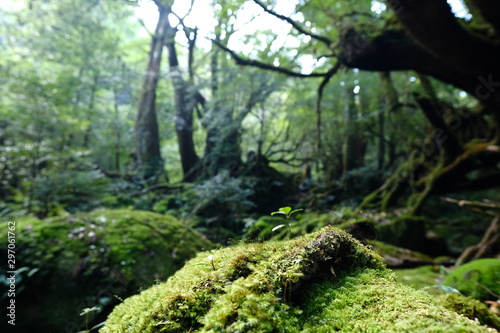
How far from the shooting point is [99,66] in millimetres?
13242

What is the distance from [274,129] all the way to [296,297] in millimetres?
9126

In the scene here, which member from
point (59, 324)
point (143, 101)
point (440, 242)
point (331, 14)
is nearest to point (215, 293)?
point (59, 324)

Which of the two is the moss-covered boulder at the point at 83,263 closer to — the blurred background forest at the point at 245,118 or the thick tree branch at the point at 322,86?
the blurred background forest at the point at 245,118

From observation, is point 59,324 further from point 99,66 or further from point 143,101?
point 99,66

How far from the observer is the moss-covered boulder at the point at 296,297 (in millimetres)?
1021

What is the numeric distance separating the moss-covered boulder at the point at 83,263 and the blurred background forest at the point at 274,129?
0.05 meters

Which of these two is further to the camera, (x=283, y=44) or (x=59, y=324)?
(x=283, y=44)

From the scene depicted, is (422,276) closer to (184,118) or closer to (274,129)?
(274,129)

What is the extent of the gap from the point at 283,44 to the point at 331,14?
237 centimetres

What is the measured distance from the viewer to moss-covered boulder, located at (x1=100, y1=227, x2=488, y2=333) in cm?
102

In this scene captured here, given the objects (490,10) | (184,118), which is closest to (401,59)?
(490,10)

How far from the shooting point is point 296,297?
50.6 inches

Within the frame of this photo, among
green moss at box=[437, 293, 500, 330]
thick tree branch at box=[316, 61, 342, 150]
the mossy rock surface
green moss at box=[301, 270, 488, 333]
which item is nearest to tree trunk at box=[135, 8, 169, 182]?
thick tree branch at box=[316, 61, 342, 150]

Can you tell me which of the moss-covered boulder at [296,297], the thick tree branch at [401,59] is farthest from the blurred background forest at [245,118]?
the moss-covered boulder at [296,297]
